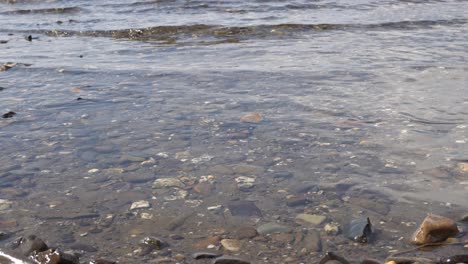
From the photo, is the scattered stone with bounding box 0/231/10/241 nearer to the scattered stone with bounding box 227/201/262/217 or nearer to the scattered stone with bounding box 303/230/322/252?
the scattered stone with bounding box 227/201/262/217

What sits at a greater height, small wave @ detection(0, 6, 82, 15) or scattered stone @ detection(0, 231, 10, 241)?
scattered stone @ detection(0, 231, 10, 241)

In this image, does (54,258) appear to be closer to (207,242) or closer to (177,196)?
(207,242)

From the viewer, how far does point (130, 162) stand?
12.9ft

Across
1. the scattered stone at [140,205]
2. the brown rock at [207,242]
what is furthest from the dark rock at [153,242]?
the scattered stone at [140,205]

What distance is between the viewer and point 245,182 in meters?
3.57

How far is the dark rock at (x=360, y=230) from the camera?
9.29 feet

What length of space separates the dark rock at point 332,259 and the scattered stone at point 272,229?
0.37m

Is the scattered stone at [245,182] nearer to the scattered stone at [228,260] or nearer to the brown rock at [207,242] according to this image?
the brown rock at [207,242]

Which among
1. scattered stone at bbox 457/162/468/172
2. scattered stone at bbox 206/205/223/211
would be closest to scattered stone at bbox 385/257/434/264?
scattered stone at bbox 206/205/223/211

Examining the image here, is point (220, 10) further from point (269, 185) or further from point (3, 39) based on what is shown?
point (269, 185)

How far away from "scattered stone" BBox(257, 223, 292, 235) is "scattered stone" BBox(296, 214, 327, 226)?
4.7 inches

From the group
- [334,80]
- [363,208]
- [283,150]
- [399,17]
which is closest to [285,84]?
[334,80]

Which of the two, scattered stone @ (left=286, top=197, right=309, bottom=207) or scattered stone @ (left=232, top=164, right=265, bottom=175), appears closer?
scattered stone @ (left=286, top=197, right=309, bottom=207)

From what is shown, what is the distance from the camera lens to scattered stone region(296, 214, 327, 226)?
3.05 meters
